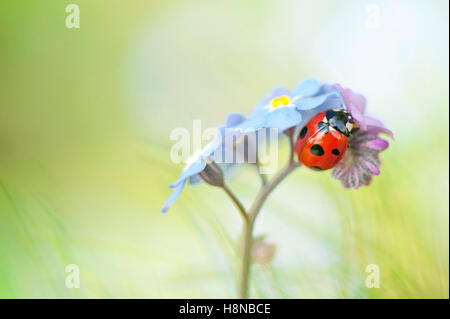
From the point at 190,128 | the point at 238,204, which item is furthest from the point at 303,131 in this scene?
the point at 190,128

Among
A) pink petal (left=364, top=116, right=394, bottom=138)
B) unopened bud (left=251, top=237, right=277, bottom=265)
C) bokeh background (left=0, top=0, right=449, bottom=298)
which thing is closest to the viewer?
pink petal (left=364, top=116, right=394, bottom=138)

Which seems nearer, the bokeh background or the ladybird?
the ladybird

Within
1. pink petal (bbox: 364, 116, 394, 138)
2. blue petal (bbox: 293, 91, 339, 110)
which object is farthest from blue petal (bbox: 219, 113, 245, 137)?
pink petal (bbox: 364, 116, 394, 138)

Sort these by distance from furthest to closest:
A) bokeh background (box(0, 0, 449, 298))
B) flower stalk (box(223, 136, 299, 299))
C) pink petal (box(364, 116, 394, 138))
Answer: bokeh background (box(0, 0, 449, 298)) → flower stalk (box(223, 136, 299, 299)) → pink petal (box(364, 116, 394, 138))

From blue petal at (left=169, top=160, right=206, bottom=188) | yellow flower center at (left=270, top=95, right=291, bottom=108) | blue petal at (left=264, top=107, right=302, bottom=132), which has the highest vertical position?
yellow flower center at (left=270, top=95, right=291, bottom=108)

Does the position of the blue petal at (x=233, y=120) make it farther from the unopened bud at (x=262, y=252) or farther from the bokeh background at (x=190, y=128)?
the unopened bud at (x=262, y=252)

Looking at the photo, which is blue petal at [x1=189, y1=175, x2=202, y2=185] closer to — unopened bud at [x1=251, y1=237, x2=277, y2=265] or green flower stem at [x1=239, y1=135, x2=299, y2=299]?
green flower stem at [x1=239, y1=135, x2=299, y2=299]
